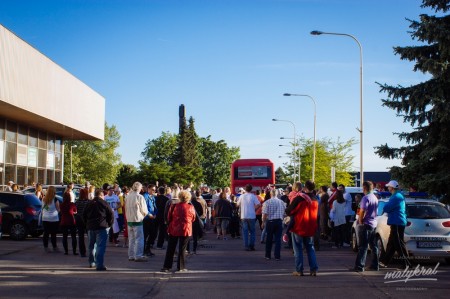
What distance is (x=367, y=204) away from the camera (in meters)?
13.3

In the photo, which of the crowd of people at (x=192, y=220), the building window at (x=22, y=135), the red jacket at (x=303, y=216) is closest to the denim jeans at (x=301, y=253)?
the crowd of people at (x=192, y=220)

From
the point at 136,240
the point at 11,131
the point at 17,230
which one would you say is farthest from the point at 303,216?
the point at 11,131

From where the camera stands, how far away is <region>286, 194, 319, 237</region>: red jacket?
12922 mm

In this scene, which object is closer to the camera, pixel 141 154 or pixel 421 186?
pixel 421 186

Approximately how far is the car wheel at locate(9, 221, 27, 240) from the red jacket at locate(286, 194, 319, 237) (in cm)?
1160

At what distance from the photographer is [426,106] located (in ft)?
74.5

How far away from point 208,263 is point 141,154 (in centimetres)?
11680

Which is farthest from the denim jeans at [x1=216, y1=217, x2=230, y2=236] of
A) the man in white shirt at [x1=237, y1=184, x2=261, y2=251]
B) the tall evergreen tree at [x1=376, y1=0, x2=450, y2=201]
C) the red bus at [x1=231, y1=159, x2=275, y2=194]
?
the red bus at [x1=231, y1=159, x2=275, y2=194]

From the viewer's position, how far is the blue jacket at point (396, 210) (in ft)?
44.8

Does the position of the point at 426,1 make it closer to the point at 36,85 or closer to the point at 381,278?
the point at 381,278

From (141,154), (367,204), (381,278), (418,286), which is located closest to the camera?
(418,286)

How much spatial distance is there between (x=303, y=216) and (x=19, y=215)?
11881 mm

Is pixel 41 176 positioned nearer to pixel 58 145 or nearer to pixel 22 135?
pixel 22 135

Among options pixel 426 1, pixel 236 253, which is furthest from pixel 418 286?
pixel 426 1
